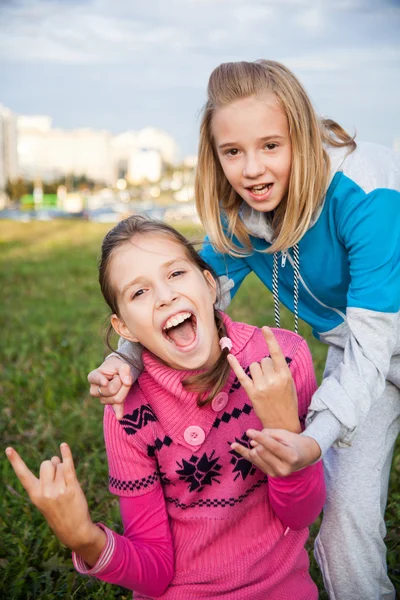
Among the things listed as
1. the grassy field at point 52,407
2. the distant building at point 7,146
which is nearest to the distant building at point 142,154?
the distant building at point 7,146

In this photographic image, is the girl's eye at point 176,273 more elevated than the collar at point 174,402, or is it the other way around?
the girl's eye at point 176,273

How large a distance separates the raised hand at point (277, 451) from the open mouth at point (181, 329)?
0.44 metres

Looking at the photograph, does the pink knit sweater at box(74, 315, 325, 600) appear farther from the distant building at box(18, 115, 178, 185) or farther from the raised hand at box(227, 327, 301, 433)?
the distant building at box(18, 115, 178, 185)

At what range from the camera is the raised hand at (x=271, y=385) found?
155 cm

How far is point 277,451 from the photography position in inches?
60.2

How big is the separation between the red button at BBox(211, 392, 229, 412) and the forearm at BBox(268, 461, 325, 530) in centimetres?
28

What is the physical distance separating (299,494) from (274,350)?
0.41 metres

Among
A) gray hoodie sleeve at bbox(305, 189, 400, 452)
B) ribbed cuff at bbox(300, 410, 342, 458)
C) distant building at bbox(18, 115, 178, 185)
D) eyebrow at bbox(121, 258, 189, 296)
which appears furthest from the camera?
distant building at bbox(18, 115, 178, 185)

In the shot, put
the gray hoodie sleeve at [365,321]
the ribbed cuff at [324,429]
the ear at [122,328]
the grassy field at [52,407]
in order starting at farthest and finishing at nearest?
the grassy field at [52,407], the ear at [122,328], the gray hoodie sleeve at [365,321], the ribbed cuff at [324,429]

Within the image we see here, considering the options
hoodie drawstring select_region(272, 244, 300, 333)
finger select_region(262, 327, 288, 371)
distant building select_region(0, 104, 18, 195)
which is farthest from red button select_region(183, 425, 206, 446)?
distant building select_region(0, 104, 18, 195)

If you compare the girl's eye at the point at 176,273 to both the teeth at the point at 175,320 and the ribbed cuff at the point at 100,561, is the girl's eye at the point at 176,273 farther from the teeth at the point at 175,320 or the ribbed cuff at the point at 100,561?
the ribbed cuff at the point at 100,561

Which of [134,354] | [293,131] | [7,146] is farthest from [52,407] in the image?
[7,146]

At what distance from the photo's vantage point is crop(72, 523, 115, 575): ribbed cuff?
162 centimetres

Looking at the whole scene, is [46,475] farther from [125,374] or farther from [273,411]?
[273,411]
